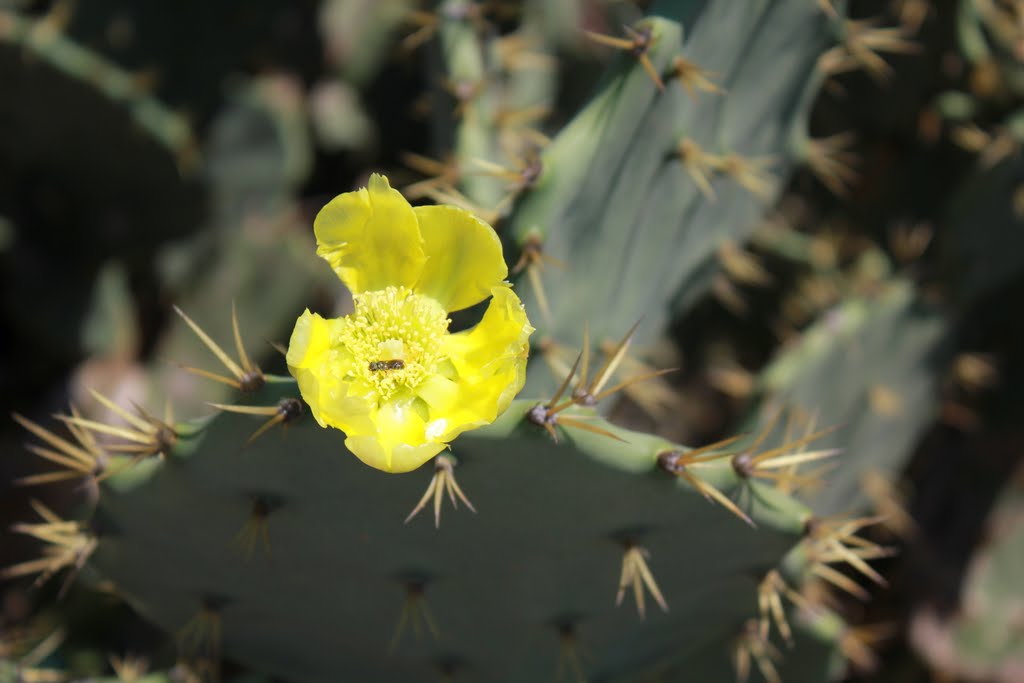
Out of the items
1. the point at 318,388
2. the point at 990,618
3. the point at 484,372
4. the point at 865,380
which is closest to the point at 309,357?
the point at 318,388

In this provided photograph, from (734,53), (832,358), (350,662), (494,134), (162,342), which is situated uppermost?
(734,53)

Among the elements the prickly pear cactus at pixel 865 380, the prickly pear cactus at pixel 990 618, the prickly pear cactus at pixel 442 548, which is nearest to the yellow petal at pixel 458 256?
the prickly pear cactus at pixel 442 548

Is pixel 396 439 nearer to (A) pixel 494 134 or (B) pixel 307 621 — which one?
(B) pixel 307 621

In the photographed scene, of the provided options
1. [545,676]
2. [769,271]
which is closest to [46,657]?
[545,676]

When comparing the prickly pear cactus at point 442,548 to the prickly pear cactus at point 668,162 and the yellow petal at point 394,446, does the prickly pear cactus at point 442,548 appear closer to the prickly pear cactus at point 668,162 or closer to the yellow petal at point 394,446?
the yellow petal at point 394,446

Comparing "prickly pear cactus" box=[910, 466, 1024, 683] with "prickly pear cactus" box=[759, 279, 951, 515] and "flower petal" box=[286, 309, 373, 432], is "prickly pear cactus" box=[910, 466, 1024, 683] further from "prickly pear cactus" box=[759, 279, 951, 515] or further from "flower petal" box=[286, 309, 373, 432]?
"flower petal" box=[286, 309, 373, 432]

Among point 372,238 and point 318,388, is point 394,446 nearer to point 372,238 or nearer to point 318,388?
point 318,388
